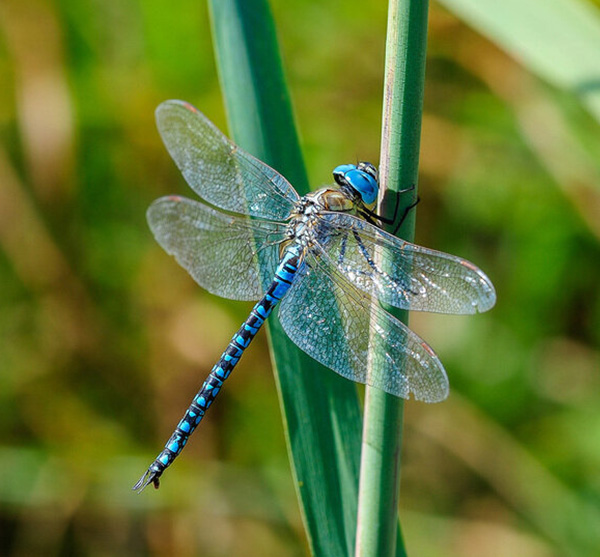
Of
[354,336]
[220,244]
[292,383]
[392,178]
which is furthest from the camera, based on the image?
[220,244]

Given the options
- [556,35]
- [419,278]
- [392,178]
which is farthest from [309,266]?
[556,35]

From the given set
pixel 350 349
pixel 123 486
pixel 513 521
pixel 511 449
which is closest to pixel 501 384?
pixel 511 449

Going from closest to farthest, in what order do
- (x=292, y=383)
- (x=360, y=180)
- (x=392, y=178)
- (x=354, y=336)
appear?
(x=392, y=178) < (x=292, y=383) < (x=354, y=336) < (x=360, y=180)

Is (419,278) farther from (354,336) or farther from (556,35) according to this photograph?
(556,35)

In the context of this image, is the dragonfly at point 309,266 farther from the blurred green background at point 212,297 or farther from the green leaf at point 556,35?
the blurred green background at point 212,297

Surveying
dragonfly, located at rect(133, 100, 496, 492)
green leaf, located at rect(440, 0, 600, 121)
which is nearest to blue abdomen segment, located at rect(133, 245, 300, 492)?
dragonfly, located at rect(133, 100, 496, 492)

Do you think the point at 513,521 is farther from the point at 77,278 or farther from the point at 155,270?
the point at 77,278
